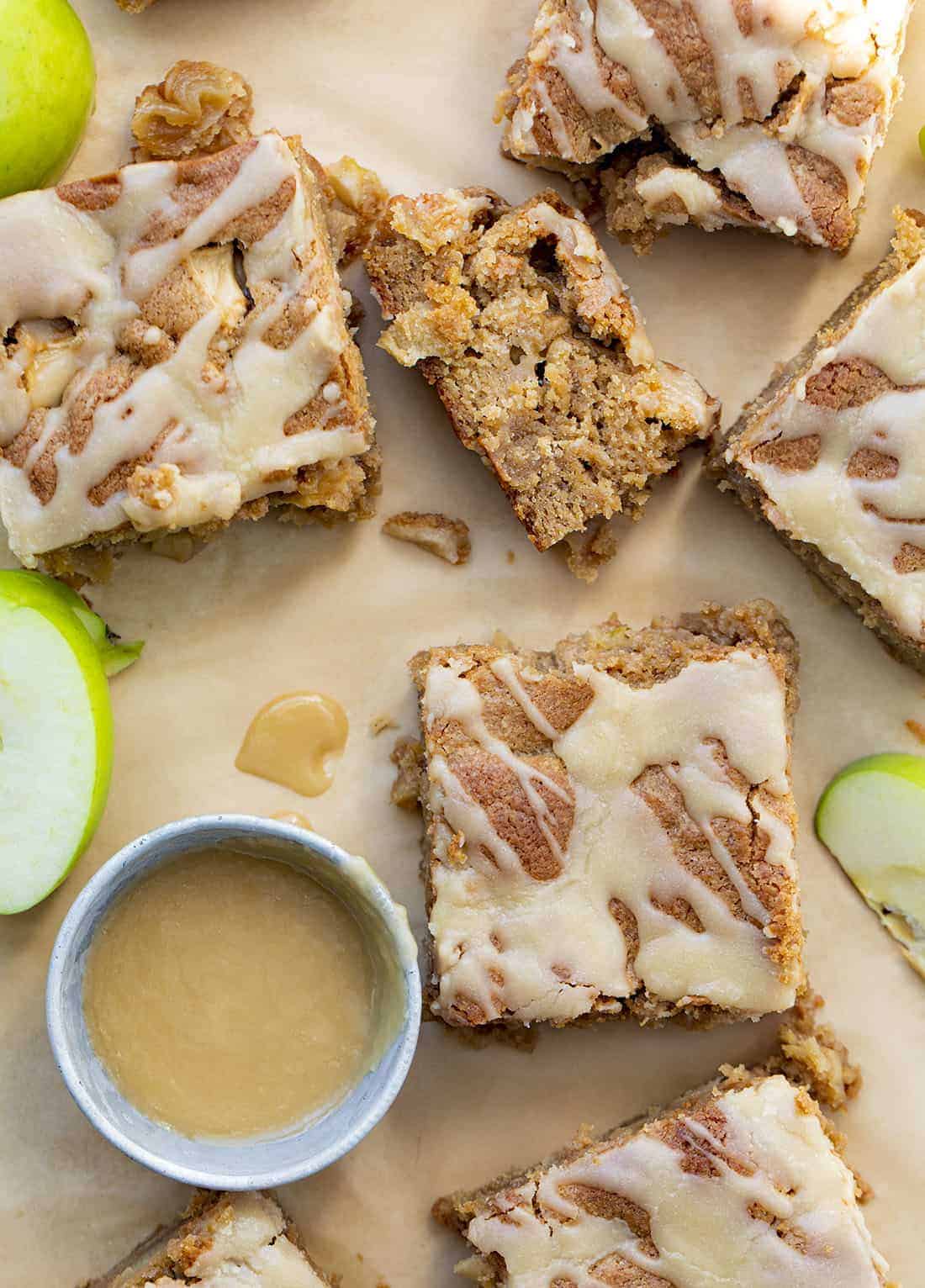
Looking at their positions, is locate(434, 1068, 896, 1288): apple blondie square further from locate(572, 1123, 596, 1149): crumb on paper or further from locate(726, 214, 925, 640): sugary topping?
locate(726, 214, 925, 640): sugary topping

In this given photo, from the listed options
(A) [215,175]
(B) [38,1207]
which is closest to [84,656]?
(A) [215,175]

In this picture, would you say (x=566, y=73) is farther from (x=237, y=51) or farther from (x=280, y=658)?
(x=280, y=658)

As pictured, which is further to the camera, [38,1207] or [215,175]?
[38,1207]

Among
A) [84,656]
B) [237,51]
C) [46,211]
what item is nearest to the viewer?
[46,211]

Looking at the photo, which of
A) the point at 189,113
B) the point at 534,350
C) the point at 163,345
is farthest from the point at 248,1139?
the point at 189,113

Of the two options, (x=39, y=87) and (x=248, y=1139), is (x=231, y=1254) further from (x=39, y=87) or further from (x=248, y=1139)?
(x=39, y=87)

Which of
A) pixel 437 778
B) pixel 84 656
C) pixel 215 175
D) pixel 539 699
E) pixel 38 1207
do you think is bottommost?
pixel 38 1207

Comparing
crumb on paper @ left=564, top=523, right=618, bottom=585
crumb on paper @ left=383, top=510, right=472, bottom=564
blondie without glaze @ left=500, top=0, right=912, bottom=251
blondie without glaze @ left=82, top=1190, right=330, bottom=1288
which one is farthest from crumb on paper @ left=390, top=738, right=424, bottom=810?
blondie without glaze @ left=500, top=0, right=912, bottom=251

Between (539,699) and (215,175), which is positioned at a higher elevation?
(215,175)
